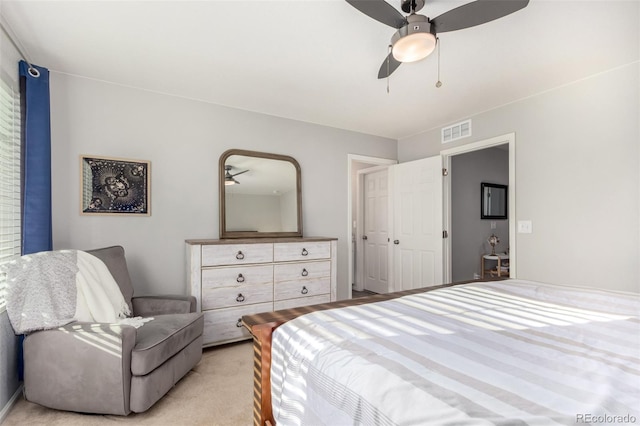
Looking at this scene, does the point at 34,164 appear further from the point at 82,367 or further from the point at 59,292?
the point at 82,367

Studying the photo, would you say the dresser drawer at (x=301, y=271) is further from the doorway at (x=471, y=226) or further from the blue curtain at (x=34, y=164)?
the blue curtain at (x=34, y=164)

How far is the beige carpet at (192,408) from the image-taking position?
5.89 ft

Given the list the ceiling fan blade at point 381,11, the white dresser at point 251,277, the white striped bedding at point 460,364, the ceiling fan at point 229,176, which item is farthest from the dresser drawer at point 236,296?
the ceiling fan blade at point 381,11

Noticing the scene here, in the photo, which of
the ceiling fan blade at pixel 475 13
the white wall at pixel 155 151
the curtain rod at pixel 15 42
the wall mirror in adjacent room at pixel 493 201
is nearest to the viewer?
the ceiling fan blade at pixel 475 13

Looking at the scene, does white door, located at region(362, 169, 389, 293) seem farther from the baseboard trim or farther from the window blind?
the window blind

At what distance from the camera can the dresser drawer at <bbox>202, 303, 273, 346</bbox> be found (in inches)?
107

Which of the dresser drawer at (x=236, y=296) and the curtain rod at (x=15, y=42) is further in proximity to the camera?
the dresser drawer at (x=236, y=296)

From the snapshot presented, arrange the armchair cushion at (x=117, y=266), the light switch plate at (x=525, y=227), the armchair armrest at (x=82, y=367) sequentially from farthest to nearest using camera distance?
the light switch plate at (x=525, y=227)
the armchair cushion at (x=117, y=266)
the armchair armrest at (x=82, y=367)

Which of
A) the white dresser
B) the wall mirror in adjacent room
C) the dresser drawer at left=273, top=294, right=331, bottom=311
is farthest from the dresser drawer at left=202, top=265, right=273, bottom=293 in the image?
the wall mirror in adjacent room

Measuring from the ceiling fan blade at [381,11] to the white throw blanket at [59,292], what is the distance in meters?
2.35

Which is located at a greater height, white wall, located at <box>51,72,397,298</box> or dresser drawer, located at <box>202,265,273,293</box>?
white wall, located at <box>51,72,397,298</box>

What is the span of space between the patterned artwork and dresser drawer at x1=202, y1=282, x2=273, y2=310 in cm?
101

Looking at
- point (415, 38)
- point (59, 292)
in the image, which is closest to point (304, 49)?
point (415, 38)

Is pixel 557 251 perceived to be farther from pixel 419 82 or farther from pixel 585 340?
pixel 585 340
